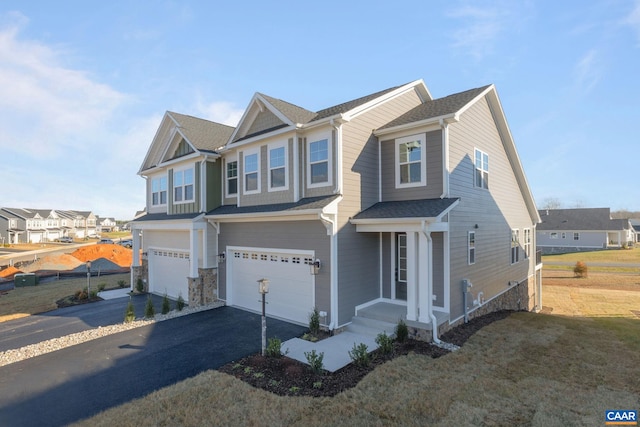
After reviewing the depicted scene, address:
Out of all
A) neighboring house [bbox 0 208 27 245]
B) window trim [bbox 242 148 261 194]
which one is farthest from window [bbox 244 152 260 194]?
neighboring house [bbox 0 208 27 245]

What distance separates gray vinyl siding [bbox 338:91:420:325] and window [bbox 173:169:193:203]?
7.76 meters

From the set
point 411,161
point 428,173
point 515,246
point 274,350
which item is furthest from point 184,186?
point 515,246

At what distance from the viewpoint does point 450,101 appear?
1086 centimetres

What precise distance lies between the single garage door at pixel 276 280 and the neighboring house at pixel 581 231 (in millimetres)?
50589

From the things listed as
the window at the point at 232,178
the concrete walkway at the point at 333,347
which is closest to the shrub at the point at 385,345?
the concrete walkway at the point at 333,347

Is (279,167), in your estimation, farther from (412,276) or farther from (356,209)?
(412,276)

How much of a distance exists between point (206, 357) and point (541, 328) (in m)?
9.83

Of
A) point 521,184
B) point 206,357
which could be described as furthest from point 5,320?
point 521,184

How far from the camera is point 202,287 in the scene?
12.4 metres

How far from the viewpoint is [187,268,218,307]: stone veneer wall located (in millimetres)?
12287

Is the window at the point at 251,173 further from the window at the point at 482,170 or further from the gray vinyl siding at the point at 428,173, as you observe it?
the window at the point at 482,170

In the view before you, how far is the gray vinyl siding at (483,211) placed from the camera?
9.73 meters

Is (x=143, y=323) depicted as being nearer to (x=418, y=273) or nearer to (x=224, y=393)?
(x=224, y=393)

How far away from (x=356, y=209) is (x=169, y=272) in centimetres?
1012
